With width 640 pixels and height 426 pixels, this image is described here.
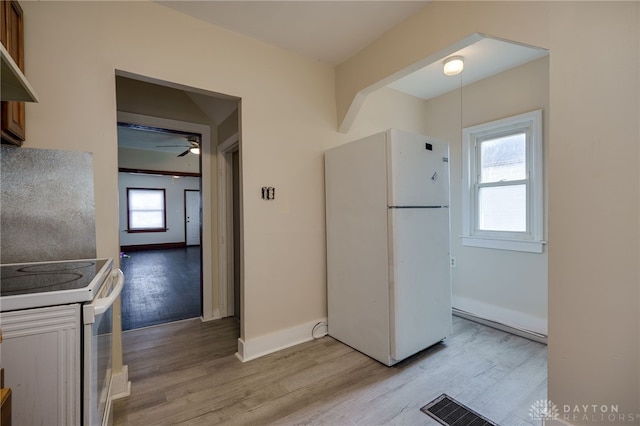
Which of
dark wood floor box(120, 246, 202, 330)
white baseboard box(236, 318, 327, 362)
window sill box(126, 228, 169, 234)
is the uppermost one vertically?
window sill box(126, 228, 169, 234)

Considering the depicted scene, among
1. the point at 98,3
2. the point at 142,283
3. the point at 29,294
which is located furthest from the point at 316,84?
the point at 142,283

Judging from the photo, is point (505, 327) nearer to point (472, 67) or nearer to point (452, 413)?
point (452, 413)

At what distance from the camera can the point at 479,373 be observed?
6.72 feet

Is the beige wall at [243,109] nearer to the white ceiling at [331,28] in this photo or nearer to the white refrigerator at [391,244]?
the white ceiling at [331,28]

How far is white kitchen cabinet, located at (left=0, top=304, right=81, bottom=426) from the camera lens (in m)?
0.86

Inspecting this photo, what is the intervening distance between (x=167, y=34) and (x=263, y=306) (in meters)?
2.26

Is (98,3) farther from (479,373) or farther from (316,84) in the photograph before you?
(479,373)

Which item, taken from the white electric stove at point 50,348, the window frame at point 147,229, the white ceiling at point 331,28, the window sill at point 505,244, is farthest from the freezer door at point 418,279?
the window frame at point 147,229

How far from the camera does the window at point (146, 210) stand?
861cm

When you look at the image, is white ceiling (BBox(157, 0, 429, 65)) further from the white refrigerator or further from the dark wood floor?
the dark wood floor

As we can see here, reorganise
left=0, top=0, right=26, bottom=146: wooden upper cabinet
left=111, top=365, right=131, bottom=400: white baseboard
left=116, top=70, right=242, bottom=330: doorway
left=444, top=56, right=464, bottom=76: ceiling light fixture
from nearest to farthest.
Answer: left=0, top=0, right=26, bottom=146: wooden upper cabinet < left=111, top=365, right=131, bottom=400: white baseboard < left=444, top=56, right=464, bottom=76: ceiling light fixture < left=116, top=70, right=242, bottom=330: doorway

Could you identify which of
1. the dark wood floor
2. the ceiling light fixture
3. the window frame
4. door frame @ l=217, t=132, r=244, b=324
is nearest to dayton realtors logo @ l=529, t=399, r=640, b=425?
the ceiling light fixture

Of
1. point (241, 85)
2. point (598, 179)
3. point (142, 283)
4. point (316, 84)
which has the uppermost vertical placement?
point (316, 84)

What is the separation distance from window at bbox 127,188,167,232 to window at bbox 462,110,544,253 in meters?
9.21
